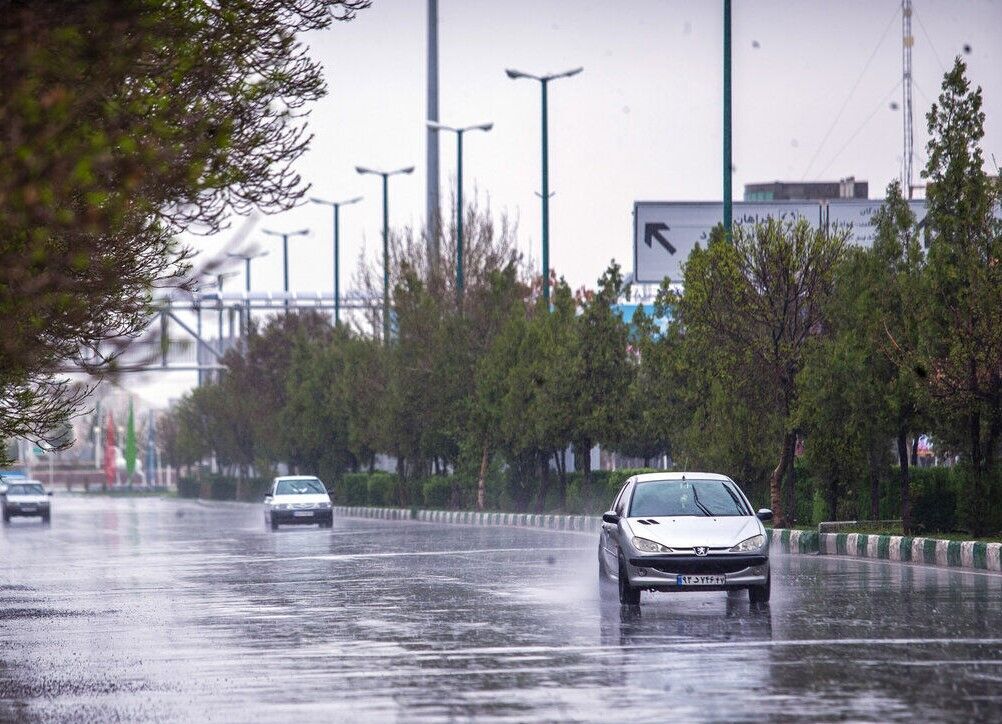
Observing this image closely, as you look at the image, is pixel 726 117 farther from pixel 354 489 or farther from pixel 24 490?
pixel 354 489

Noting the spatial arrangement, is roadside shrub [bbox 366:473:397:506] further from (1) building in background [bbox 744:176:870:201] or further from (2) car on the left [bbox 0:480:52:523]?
(1) building in background [bbox 744:176:870:201]

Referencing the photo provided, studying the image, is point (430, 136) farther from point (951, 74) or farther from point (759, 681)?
point (759, 681)

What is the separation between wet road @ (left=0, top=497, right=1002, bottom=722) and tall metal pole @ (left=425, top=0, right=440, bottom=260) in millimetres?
41091

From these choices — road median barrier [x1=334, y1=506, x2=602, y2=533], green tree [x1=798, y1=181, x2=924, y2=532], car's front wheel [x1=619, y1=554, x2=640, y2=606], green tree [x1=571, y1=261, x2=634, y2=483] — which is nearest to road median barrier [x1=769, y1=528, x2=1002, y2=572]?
green tree [x1=798, y1=181, x2=924, y2=532]

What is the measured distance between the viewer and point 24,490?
63312mm

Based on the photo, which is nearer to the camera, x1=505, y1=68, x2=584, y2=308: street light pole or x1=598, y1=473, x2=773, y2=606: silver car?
x1=598, y1=473, x2=773, y2=606: silver car

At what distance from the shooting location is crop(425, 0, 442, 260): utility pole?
224 ft

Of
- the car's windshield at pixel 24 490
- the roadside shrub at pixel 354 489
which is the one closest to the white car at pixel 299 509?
the car's windshield at pixel 24 490

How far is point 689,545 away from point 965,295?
10408 millimetres

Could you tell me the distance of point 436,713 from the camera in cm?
1138

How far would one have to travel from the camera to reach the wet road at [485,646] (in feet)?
38.6

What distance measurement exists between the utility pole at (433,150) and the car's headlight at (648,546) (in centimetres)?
4933

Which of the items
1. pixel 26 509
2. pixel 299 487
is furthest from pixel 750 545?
pixel 26 509

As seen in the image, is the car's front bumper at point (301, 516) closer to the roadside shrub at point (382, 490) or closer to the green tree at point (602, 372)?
the green tree at point (602, 372)
